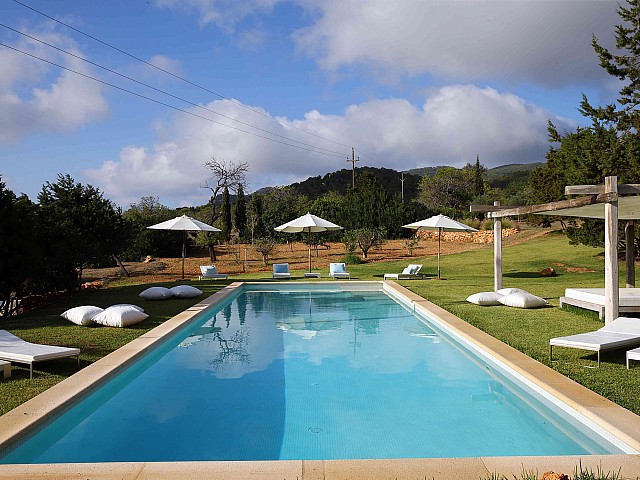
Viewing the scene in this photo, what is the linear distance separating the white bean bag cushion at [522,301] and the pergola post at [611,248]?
2.84m

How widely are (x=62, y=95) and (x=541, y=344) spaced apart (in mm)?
16383

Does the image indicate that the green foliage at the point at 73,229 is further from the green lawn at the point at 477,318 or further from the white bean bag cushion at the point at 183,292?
the white bean bag cushion at the point at 183,292

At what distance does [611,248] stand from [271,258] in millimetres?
18527

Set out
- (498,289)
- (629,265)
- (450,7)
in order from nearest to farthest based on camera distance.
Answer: (629,265) < (498,289) < (450,7)

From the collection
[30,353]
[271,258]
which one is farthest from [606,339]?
[271,258]

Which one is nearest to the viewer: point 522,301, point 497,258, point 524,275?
point 522,301

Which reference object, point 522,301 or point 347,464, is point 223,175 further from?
point 347,464

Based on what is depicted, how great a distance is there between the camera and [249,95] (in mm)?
23469

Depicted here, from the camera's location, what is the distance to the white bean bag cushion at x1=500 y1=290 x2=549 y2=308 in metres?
11.3

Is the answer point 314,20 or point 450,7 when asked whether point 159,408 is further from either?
point 314,20

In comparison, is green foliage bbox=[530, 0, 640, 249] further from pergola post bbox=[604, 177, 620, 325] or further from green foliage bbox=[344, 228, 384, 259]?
pergola post bbox=[604, 177, 620, 325]

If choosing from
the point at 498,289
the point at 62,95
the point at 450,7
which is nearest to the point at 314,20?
the point at 450,7

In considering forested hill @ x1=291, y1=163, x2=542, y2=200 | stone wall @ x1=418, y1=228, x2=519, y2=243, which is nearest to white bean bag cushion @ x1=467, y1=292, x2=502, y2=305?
stone wall @ x1=418, y1=228, x2=519, y2=243

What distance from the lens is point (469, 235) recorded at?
3114 centimetres
